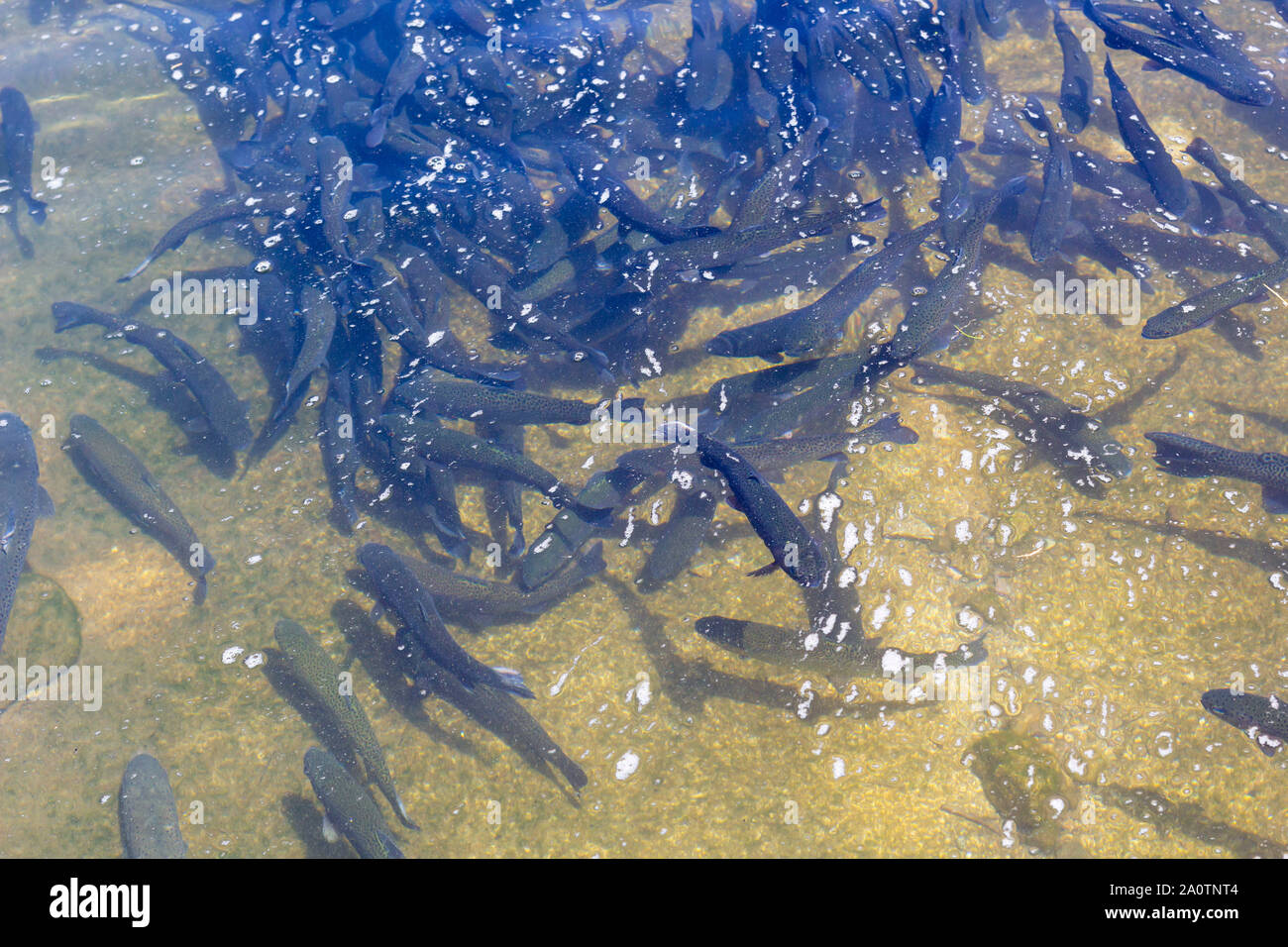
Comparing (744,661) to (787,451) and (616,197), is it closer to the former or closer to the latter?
(787,451)

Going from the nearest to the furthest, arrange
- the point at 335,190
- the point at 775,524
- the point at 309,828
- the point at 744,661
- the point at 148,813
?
1. the point at 775,524
2. the point at 148,813
3. the point at 309,828
4. the point at 744,661
5. the point at 335,190

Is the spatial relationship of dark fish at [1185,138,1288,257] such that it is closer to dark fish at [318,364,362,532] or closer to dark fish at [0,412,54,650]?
dark fish at [318,364,362,532]

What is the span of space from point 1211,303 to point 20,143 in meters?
10.4

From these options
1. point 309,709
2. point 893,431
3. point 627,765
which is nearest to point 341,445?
point 309,709

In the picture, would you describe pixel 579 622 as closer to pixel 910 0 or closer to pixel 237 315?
pixel 237 315

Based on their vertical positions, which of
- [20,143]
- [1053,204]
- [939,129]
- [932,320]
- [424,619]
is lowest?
[424,619]

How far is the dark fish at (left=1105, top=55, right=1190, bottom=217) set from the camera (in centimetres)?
583

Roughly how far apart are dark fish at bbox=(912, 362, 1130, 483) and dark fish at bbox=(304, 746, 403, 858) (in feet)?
14.7

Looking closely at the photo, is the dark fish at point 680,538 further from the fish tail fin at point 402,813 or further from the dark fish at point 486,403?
the fish tail fin at point 402,813

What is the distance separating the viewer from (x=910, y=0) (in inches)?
300

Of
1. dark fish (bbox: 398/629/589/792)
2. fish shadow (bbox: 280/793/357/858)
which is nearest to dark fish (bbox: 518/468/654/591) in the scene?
dark fish (bbox: 398/629/589/792)

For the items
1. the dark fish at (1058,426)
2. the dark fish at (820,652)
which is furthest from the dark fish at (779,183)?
the dark fish at (820,652)

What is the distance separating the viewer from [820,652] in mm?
4102
